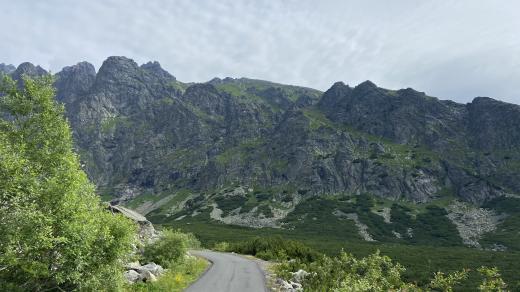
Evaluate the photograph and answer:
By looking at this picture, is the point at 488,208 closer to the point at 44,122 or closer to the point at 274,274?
the point at 274,274

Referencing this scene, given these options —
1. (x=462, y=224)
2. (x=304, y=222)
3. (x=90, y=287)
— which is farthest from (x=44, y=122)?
(x=462, y=224)

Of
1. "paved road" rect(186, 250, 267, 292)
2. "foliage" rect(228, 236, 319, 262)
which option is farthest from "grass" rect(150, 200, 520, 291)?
"foliage" rect(228, 236, 319, 262)

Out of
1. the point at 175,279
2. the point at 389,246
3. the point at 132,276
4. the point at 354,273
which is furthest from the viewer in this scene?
the point at 389,246

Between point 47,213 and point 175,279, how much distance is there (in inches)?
561

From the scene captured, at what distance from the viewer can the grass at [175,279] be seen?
24.0m

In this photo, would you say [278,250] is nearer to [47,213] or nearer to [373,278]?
[373,278]

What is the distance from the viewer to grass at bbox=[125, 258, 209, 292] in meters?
24.0

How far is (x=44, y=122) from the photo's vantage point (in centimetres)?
2180

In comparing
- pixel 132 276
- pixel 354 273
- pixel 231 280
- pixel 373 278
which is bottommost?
pixel 231 280

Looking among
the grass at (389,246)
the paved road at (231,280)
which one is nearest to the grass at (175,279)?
the paved road at (231,280)

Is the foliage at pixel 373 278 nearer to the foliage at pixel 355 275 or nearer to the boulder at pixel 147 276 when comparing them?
the foliage at pixel 355 275

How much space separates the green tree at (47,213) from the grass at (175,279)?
408 centimetres

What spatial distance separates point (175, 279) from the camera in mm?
28547

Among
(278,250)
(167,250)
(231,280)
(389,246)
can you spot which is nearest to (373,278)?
(231,280)
